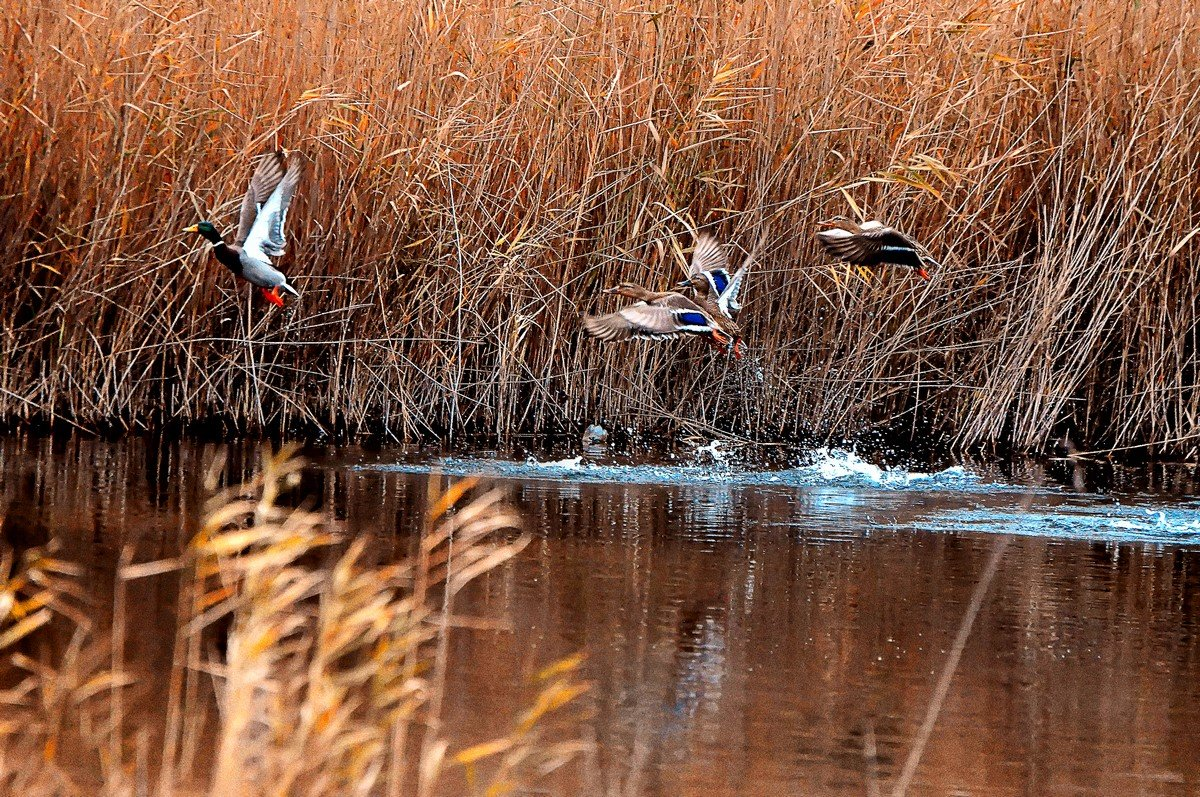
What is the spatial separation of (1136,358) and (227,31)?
519cm

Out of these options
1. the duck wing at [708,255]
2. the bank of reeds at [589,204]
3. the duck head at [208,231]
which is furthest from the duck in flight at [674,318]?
the duck head at [208,231]

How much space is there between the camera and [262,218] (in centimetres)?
716

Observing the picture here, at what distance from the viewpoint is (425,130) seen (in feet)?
26.2

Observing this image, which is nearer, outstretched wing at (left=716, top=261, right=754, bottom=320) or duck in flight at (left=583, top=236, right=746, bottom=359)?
duck in flight at (left=583, top=236, right=746, bottom=359)

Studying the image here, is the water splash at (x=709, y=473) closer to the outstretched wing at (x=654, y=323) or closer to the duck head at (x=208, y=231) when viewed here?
the outstretched wing at (x=654, y=323)

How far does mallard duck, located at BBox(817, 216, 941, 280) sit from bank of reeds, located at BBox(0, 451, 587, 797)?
252 centimetres

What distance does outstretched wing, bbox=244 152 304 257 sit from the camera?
23.4 ft

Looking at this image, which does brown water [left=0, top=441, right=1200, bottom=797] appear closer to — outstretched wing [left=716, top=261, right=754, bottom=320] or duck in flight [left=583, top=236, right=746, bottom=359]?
duck in flight [left=583, top=236, right=746, bottom=359]

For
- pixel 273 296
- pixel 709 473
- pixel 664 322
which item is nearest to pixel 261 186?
pixel 273 296

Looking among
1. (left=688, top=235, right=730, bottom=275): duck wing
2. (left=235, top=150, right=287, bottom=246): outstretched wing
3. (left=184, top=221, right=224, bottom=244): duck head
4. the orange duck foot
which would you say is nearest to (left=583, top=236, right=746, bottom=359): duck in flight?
(left=688, top=235, right=730, bottom=275): duck wing

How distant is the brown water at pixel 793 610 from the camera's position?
11.7ft

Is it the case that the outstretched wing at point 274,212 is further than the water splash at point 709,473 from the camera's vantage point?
No

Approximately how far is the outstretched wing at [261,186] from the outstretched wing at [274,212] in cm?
2

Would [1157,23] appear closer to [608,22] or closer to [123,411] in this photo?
[608,22]
